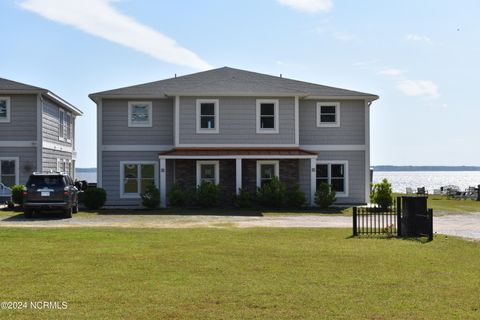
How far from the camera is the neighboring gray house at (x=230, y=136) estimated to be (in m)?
31.8

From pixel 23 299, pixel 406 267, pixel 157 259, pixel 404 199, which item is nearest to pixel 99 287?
pixel 23 299

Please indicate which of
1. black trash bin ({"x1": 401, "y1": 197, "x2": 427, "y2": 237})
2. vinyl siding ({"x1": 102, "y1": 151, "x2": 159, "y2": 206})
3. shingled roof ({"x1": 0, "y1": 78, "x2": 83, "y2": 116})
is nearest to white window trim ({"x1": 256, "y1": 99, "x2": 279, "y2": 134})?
vinyl siding ({"x1": 102, "y1": 151, "x2": 159, "y2": 206})

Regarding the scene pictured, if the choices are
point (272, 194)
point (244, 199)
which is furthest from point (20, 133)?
point (272, 194)

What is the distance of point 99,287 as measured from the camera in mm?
10117

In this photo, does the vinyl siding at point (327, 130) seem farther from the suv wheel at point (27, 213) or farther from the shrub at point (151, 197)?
the suv wheel at point (27, 213)

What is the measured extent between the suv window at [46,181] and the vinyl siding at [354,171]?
14585 millimetres

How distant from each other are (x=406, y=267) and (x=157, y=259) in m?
4.91

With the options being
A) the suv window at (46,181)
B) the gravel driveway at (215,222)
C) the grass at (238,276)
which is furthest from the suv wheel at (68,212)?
the grass at (238,276)

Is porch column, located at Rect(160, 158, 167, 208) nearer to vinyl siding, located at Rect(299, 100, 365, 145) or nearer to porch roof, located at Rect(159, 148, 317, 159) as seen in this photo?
porch roof, located at Rect(159, 148, 317, 159)

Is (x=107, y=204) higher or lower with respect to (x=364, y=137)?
lower

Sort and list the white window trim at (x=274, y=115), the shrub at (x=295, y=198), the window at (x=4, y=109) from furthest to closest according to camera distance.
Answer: the white window trim at (x=274, y=115), the window at (x=4, y=109), the shrub at (x=295, y=198)

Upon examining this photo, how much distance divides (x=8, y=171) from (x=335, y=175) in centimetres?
1620

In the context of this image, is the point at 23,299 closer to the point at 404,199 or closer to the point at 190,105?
the point at 404,199

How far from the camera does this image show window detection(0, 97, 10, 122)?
31328mm
